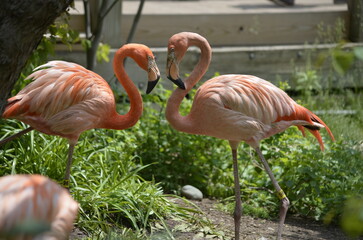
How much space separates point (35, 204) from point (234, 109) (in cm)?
206

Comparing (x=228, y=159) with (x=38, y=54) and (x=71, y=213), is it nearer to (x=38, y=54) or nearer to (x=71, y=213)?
(x=38, y=54)

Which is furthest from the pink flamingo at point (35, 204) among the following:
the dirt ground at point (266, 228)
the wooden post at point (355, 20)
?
the wooden post at point (355, 20)

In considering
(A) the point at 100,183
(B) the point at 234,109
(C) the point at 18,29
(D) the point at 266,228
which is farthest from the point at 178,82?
(C) the point at 18,29

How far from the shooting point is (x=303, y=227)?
479 centimetres

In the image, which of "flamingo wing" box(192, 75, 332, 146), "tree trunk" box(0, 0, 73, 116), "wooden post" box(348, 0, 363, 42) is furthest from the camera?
"wooden post" box(348, 0, 363, 42)

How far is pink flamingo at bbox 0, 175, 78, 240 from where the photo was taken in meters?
2.17

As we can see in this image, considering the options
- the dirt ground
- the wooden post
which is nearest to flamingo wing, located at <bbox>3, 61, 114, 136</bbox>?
the dirt ground

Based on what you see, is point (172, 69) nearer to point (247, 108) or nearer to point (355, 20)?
point (247, 108)

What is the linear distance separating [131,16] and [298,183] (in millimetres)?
3971

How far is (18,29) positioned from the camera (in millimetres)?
2469

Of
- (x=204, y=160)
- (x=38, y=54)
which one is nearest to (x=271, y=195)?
(x=204, y=160)

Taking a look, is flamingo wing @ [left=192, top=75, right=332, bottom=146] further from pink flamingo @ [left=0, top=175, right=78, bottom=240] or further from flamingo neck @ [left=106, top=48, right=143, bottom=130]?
pink flamingo @ [left=0, top=175, right=78, bottom=240]

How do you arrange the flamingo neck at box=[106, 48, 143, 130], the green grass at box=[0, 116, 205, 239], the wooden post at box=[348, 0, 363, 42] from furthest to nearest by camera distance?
the wooden post at box=[348, 0, 363, 42] < the flamingo neck at box=[106, 48, 143, 130] < the green grass at box=[0, 116, 205, 239]

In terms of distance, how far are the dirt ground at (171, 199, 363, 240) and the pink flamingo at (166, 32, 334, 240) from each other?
41 centimetres
